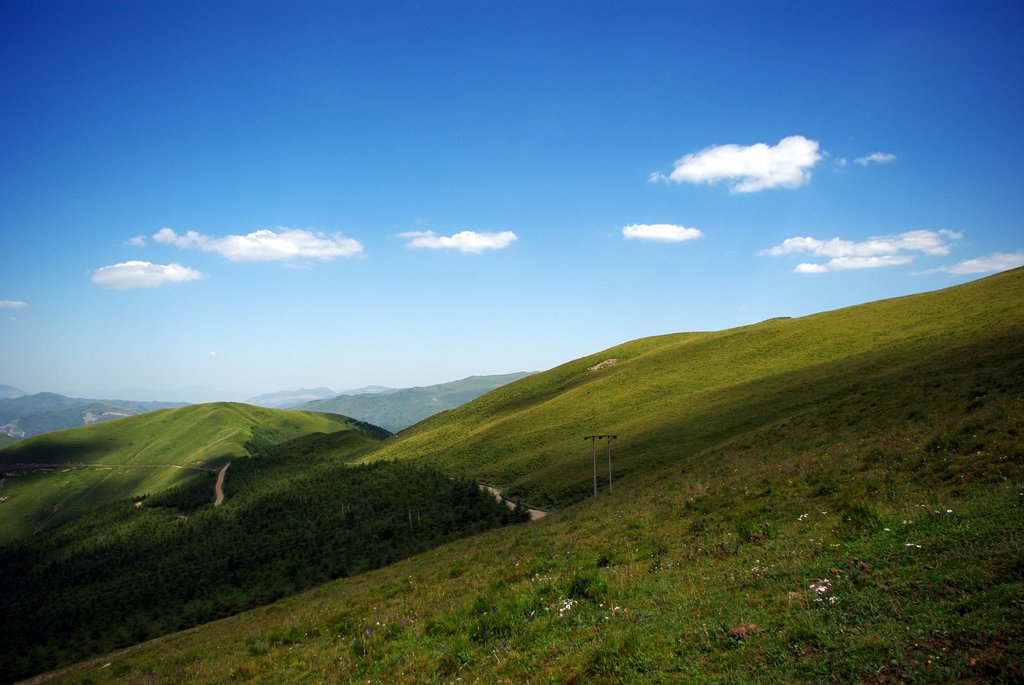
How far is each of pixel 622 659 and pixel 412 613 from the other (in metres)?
10.9

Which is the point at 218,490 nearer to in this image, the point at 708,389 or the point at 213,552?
the point at 213,552

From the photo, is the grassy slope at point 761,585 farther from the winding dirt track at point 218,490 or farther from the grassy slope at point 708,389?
the winding dirt track at point 218,490

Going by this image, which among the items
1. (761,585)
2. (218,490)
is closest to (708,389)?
(761,585)

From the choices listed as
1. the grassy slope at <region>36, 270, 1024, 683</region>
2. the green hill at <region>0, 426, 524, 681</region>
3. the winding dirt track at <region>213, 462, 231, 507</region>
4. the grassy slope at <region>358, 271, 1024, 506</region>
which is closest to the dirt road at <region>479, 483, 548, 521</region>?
the green hill at <region>0, 426, 524, 681</region>

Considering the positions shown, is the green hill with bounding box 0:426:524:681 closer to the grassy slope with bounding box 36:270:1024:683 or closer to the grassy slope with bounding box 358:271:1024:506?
the grassy slope with bounding box 358:271:1024:506

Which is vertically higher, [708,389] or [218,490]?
[708,389]

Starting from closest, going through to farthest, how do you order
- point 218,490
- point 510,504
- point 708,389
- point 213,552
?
point 510,504, point 708,389, point 213,552, point 218,490

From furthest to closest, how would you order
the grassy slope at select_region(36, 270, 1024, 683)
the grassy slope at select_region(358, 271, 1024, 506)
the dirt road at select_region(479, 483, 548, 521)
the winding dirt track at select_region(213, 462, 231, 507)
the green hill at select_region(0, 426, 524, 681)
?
the winding dirt track at select_region(213, 462, 231, 507) → the green hill at select_region(0, 426, 524, 681) → the grassy slope at select_region(358, 271, 1024, 506) → the dirt road at select_region(479, 483, 548, 521) → the grassy slope at select_region(36, 270, 1024, 683)

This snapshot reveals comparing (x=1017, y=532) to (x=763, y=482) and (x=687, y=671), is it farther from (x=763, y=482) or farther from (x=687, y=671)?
(x=763, y=482)

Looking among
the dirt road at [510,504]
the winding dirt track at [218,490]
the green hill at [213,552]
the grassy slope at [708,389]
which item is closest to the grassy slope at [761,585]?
the dirt road at [510,504]

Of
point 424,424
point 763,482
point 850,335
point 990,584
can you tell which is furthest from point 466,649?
point 424,424

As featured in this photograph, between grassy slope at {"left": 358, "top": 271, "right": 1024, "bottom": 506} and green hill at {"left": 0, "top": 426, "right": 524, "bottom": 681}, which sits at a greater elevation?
grassy slope at {"left": 358, "top": 271, "right": 1024, "bottom": 506}

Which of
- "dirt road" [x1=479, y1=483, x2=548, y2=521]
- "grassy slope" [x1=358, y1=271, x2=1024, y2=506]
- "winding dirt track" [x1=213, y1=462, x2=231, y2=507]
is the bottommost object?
"winding dirt track" [x1=213, y1=462, x2=231, y2=507]

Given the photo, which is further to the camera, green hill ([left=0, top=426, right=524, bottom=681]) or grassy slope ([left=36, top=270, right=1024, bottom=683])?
green hill ([left=0, top=426, right=524, bottom=681])
